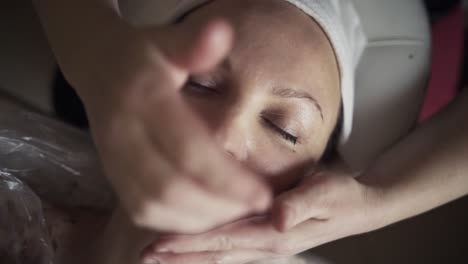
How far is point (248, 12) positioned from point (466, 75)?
602mm

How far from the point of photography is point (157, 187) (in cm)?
33

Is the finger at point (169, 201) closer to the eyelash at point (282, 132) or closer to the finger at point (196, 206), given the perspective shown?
the finger at point (196, 206)

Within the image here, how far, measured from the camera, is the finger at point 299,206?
458 millimetres

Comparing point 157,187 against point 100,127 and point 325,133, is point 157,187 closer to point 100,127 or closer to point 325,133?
point 100,127

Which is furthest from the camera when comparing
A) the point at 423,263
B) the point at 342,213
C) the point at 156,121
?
the point at 423,263

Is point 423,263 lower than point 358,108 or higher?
lower

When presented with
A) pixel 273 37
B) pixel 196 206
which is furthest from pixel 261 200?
pixel 273 37

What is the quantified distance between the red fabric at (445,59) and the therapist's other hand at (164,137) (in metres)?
0.67

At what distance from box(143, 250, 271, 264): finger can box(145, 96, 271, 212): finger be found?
0.17m

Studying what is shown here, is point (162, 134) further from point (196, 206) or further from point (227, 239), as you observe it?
point (227, 239)

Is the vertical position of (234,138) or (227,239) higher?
(234,138)

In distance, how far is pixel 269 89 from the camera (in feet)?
1.80

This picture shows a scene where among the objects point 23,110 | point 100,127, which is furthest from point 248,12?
point 23,110

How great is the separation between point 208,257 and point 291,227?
9cm
